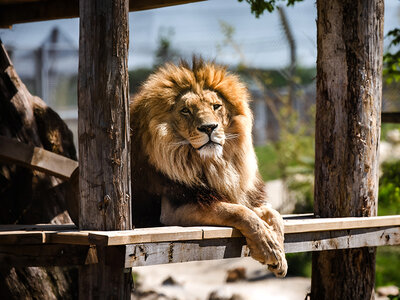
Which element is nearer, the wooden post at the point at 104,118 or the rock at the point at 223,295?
the wooden post at the point at 104,118

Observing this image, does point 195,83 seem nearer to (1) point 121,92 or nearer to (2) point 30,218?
(1) point 121,92

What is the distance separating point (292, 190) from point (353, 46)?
6332 millimetres

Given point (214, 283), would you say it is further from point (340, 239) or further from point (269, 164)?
point (340, 239)

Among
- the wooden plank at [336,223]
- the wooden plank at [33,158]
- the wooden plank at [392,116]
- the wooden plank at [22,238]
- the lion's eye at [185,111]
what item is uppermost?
the lion's eye at [185,111]

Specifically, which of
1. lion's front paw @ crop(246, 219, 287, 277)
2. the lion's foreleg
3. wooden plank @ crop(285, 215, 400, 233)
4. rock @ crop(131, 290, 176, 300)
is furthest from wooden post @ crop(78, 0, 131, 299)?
rock @ crop(131, 290, 176, 300)

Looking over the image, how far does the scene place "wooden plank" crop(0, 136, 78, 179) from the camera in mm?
4633

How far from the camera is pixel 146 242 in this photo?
312cm

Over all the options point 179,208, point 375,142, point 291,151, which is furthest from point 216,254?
point 291,151

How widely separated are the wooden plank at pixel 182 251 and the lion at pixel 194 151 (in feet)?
0.47

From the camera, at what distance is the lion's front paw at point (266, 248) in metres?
3.36

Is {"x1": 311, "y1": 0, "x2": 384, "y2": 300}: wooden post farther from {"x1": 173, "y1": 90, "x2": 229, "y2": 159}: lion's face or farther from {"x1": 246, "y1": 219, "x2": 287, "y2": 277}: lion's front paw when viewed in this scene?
{"x1": 246, "y1": 219, "x2": 287, "y2": 277}: lion's front paw

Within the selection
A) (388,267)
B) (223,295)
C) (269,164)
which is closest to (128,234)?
(223,295)

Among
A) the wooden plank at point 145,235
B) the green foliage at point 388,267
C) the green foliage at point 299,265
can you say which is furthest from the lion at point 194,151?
the green foliage at point 388,267

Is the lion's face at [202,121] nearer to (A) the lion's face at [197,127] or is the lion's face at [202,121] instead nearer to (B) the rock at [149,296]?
(A) the lion's face at [197,127]
